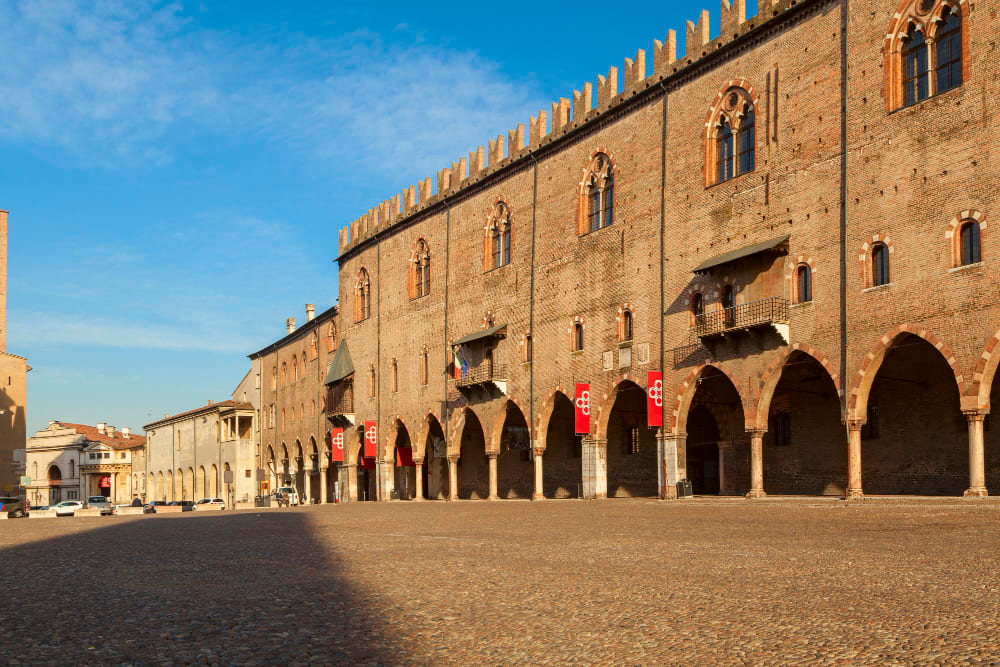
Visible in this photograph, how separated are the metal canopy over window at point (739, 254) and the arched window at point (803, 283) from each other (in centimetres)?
89

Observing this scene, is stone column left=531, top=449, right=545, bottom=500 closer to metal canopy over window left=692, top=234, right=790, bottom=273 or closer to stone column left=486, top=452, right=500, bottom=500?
stone column left=486, top=452, right=500, bottom=500

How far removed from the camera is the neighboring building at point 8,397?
5438 centimetres

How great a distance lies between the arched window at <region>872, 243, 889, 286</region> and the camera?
2509cm

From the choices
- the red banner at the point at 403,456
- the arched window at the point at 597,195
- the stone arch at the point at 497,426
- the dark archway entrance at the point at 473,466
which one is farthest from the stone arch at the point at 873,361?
the red banner at the point at 403,456

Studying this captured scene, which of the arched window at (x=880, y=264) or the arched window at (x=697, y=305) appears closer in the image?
the arched window at (x=880, y=264)

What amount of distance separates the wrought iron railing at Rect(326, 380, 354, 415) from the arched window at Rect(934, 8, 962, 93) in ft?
115

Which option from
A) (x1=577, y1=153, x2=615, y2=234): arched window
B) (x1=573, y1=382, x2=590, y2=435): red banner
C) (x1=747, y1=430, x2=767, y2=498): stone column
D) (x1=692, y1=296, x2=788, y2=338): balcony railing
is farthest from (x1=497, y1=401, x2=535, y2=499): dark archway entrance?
(x1=747, y1=430, x2=767, y2=498): stone column

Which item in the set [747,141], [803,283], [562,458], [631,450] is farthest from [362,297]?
[803,283]

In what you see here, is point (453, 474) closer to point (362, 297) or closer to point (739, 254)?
point (362, 297)

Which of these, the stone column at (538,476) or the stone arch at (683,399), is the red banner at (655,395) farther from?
the stone column at (538,476)

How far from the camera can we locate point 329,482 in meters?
60.8

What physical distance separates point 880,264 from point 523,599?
20.3 meters

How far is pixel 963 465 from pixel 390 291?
28.9 m

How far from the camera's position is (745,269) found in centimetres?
2883
